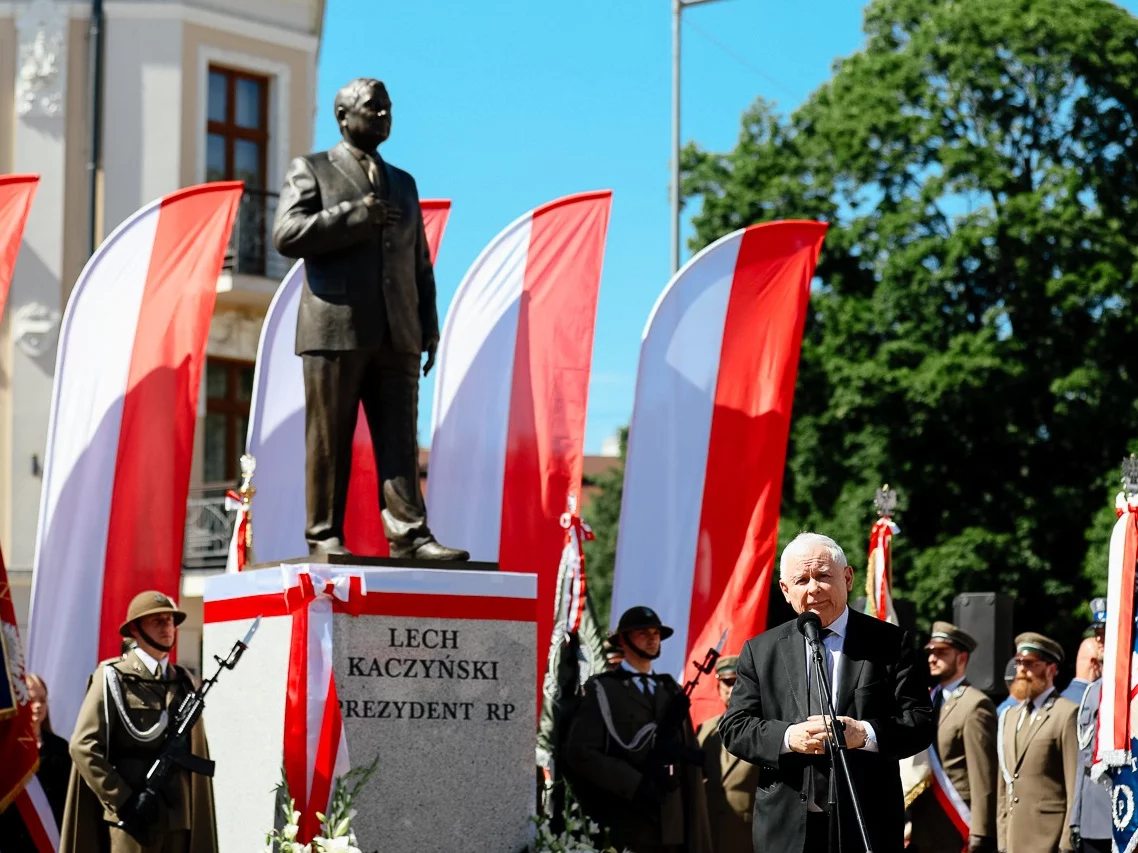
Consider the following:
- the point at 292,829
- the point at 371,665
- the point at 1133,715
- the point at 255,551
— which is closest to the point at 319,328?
the point at 371,665

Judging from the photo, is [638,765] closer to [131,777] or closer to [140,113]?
[131,777]

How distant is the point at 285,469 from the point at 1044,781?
229 inches

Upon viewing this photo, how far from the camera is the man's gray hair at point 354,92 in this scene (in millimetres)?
9750

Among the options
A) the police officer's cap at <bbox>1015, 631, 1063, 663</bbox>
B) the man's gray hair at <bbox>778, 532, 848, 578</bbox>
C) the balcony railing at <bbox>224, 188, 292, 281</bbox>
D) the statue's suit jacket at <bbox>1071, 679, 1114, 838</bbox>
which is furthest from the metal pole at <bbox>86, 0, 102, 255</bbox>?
the man's gray hair at <bbox>778, 532, 848, 578</bbox>

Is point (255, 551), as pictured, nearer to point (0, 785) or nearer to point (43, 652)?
point (43, 652)

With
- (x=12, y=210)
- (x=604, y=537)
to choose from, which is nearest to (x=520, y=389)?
(x=12, y=210)

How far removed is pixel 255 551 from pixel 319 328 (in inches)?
208

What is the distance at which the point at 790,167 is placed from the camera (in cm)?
3039

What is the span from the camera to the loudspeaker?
15.9 metres

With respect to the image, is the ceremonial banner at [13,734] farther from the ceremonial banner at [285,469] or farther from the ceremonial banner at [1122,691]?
the ceremonial banner at [1122,691]

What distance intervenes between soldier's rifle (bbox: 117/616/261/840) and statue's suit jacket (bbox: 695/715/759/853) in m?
3.68

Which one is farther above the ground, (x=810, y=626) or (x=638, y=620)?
(x=810, y=626)

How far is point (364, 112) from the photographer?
32.0ft

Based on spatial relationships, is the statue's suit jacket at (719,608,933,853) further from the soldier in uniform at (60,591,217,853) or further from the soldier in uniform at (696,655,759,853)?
the soldier in uniform at (696,655,759,853)
